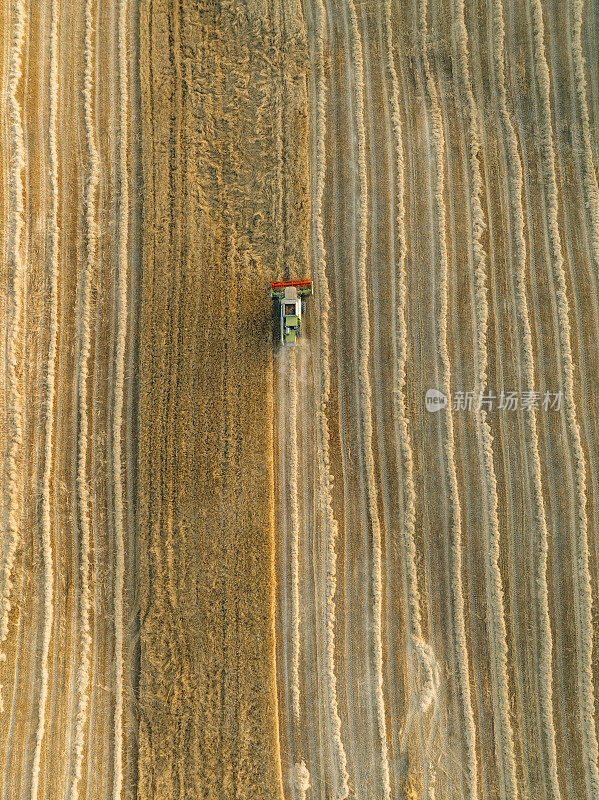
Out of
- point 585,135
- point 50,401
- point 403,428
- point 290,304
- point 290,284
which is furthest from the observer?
point 585,135

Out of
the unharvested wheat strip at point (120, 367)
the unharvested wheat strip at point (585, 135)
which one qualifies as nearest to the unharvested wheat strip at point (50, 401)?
the unharvested wheat strip at point (120, 367)

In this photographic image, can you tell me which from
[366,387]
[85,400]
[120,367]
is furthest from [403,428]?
[85,400]

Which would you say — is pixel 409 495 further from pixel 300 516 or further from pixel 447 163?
pixel 447 163

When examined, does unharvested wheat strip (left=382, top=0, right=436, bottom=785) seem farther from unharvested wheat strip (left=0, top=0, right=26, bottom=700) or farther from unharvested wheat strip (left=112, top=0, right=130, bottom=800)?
unharvested wheat strip (left=0, top=0, right=26, bottom=700)

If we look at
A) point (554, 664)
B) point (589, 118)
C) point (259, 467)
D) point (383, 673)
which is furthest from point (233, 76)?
point (554, 664)

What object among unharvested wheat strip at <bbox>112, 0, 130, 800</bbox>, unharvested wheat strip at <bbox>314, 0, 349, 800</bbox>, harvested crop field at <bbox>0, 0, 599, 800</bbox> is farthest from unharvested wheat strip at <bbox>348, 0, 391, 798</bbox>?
unharvested wheat strip at <bbox>112, 0, 130, 800</bbox>

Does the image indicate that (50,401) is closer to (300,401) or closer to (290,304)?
(300,401)

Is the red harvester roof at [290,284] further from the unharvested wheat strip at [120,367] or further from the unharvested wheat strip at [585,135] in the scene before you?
the unharvested wheat strip at [585,135]
